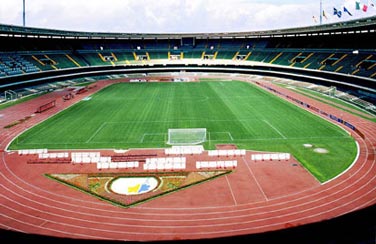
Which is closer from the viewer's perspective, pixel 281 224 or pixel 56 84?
pixel 281 224

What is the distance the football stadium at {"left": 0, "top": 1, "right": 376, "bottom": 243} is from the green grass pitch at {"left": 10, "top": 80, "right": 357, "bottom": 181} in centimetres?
23

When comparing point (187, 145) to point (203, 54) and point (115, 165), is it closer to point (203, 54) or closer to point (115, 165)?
point (115, 165)

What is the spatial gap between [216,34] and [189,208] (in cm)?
10756

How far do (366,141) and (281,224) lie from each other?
23394mm

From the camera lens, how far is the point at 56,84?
300 feet

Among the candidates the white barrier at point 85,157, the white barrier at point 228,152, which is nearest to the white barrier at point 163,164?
the white barrier at point 228,152

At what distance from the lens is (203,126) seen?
47656 millimetres

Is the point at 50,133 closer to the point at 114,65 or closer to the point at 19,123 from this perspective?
the point at 19,123

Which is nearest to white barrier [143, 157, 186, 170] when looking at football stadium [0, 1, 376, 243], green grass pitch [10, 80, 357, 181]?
football stadium [0, 1, 376, 243]

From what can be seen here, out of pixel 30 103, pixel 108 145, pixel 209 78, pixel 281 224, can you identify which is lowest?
pixel 281 224

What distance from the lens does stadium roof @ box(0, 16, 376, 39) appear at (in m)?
74.0

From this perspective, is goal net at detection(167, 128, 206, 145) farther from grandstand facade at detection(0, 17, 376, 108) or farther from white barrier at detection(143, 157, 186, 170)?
grandstand facade at detection(0, 17, 376, 108)

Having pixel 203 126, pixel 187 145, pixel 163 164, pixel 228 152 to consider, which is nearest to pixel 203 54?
pixel 203 126

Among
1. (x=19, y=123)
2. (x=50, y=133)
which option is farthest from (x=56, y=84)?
(x=50, y=133)
